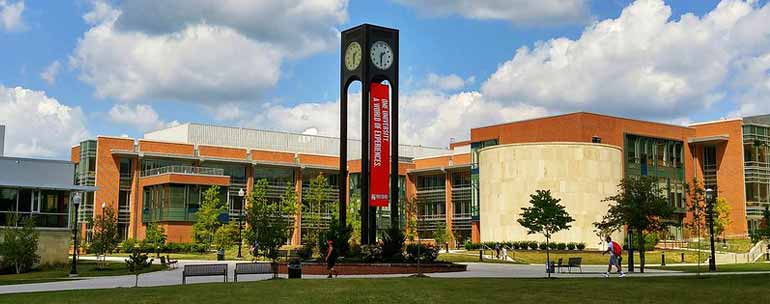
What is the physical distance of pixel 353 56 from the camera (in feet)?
150

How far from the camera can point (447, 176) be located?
323 ft

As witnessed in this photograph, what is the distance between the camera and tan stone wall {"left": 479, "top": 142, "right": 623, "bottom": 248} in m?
73.2

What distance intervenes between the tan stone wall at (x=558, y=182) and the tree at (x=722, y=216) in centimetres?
1156

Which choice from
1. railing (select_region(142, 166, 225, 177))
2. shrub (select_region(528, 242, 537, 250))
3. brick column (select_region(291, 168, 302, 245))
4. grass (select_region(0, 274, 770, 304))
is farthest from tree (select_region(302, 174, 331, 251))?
grass (select_region(0, 274, 770, 304))

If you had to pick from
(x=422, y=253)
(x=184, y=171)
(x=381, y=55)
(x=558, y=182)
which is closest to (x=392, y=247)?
(x=422, y=253)

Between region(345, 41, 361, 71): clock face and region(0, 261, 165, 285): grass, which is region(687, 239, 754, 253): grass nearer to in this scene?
region(345, 41, 361, 71): clock face

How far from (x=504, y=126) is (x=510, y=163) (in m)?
12.6

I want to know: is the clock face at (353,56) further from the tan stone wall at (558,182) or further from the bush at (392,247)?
the tan stone wall at (558,182)

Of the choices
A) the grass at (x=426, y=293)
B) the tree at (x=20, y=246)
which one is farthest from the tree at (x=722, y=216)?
the tree at (x=20, y=246)

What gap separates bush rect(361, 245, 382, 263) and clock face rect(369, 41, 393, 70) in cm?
1050

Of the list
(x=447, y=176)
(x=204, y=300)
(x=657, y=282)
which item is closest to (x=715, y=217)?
(x=447, y=176)

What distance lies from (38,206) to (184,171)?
38409mm

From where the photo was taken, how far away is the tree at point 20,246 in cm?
4059

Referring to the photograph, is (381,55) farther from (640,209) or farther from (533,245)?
(533,245)
